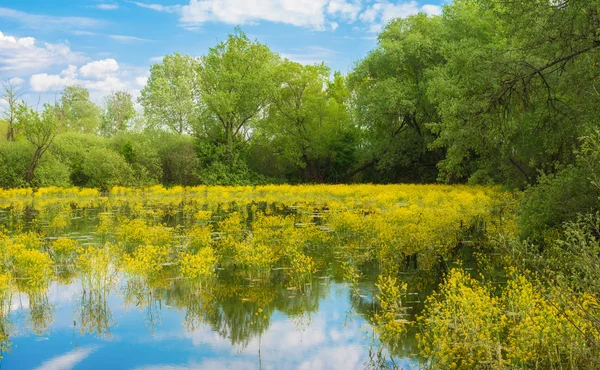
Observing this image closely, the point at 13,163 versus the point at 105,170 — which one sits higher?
the point at 13,163

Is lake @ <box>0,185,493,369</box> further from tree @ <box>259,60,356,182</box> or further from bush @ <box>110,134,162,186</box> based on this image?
tree @ <box>259,60,356,182</box>

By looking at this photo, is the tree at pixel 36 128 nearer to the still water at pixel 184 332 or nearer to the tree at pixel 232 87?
the tree at pixel 232 87

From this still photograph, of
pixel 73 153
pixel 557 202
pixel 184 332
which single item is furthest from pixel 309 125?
pixel 184 332

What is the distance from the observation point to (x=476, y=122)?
45.7 ft

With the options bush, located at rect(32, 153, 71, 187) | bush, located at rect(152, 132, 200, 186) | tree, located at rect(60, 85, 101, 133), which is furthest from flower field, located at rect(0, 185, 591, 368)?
tree, located at rect(60, 85, 101, 133)

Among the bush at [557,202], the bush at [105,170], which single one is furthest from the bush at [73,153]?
the bush at [557,202]

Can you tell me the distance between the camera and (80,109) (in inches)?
3130

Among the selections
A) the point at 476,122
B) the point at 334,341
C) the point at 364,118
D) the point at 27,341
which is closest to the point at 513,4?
the point at 476,122

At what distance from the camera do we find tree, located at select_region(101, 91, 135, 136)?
3086 inches

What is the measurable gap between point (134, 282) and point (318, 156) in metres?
35.8

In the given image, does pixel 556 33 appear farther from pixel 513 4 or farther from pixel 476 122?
pixel 476 122

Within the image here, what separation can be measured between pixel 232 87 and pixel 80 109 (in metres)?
43.7

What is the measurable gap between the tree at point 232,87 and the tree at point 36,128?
11.3m

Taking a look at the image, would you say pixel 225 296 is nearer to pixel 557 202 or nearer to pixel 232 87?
pixel 557 202
